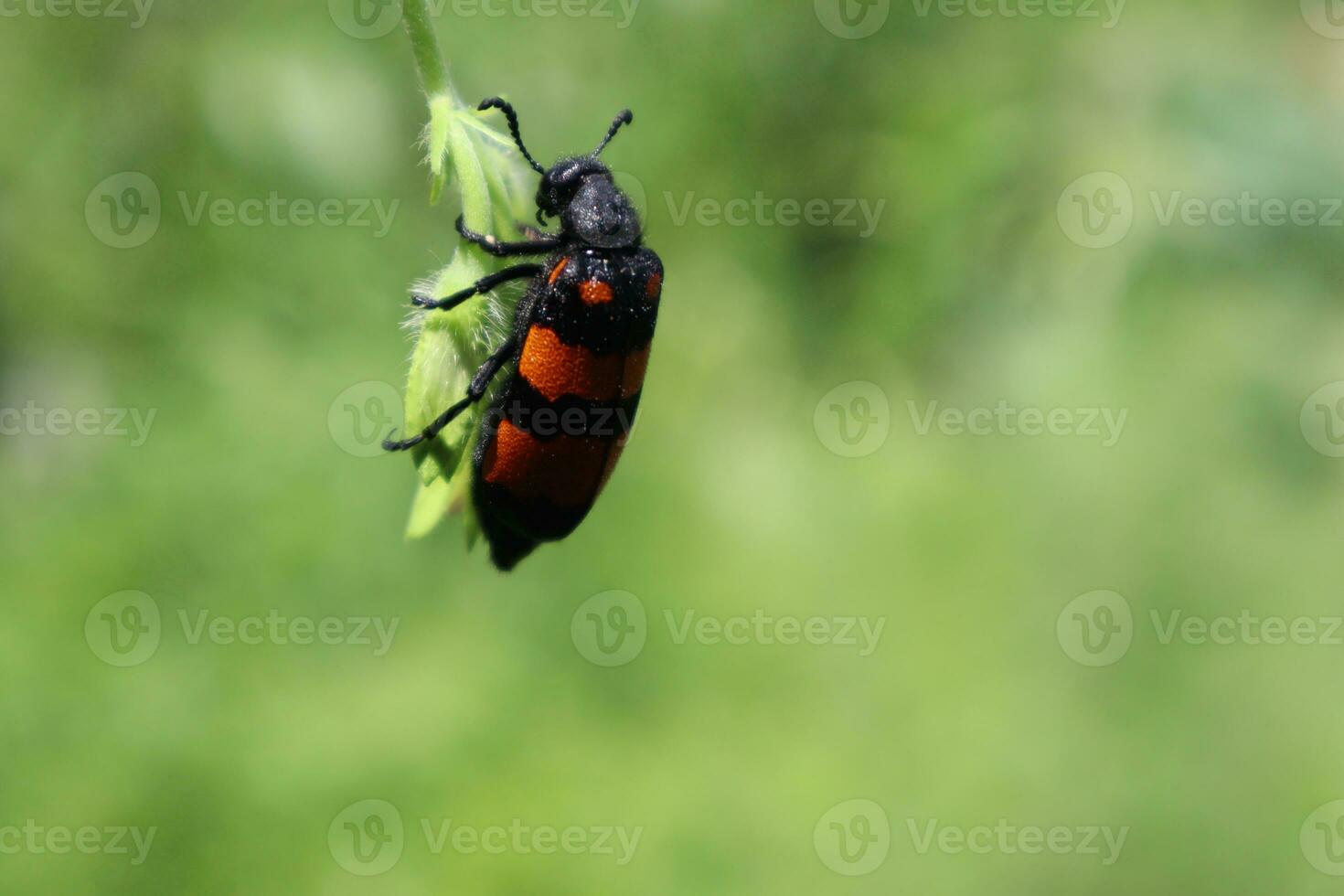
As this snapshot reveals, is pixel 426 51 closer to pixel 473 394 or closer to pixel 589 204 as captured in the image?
pixel 473 394

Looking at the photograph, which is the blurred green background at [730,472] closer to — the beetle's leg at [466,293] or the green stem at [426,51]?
the beetle's leg at [466,293]

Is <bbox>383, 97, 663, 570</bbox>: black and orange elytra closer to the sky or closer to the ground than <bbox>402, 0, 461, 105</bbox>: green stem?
closer to the ground

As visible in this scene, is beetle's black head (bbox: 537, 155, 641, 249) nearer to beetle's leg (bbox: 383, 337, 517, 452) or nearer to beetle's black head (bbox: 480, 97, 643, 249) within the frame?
beetle's black head (bbox: 480, 97, 643, 249)

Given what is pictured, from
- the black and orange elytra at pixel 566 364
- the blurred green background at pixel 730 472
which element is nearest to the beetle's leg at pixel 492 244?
the black and orange elytra at pixel 566 364

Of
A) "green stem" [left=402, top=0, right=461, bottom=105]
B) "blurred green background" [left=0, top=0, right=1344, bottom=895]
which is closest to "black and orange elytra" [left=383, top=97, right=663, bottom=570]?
"green stem" [left=402, top=0, right=461, bottom=105]

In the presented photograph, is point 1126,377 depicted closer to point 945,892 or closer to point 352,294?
point 945,892

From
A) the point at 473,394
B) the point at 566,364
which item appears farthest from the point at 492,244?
the point at 566,364
